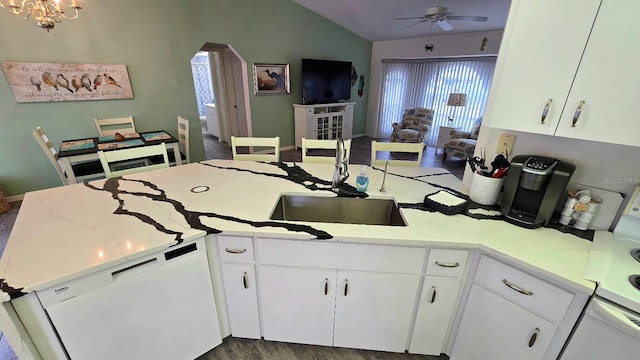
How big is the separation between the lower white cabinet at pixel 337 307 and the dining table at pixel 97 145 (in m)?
2.51

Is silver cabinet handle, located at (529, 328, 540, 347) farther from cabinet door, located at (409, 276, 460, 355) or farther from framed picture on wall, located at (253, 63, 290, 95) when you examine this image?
framed picture on wall, located at (253, 63, 290, 95)

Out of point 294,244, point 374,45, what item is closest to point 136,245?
point 294,244

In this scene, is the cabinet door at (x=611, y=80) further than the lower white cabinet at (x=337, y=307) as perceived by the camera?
No

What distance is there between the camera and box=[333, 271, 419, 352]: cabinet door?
1307mm

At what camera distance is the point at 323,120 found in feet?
19.3

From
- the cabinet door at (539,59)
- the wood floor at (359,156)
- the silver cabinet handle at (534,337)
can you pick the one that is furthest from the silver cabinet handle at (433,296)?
the wood floor at (359,156)

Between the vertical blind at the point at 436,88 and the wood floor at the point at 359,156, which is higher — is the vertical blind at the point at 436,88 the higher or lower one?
the higher one

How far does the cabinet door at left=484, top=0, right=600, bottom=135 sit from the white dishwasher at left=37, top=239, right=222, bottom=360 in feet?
5.21

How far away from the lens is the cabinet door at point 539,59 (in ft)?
3.20

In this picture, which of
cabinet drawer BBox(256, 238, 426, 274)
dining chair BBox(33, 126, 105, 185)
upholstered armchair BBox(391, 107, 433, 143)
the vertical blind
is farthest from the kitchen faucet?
the vertical blind

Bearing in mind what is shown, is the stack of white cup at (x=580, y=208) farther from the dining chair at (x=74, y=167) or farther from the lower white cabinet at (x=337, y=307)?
the dining chair at (x=74, y=167)

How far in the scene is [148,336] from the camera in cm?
123

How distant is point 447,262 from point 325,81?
515 cm

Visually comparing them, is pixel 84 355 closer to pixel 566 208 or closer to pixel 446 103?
pixel 566 208
